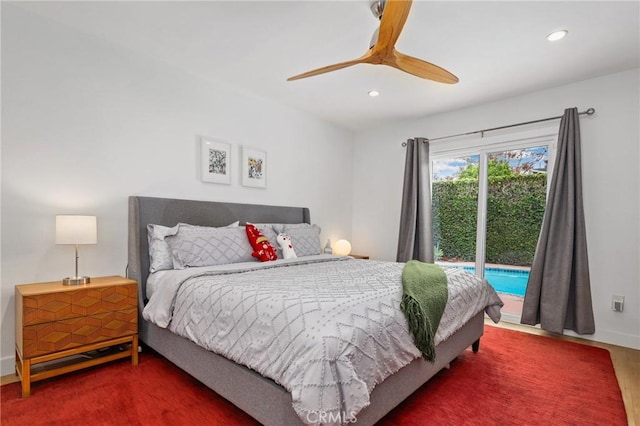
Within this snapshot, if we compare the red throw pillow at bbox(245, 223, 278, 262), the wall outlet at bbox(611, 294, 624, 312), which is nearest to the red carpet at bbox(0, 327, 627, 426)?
the wall outlet at bbox(611, 294, 624, 312)

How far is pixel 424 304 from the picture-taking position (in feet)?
5.89

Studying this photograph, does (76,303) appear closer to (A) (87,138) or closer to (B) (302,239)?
(A) (87,138)

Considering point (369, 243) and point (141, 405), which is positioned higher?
point (369, 243)

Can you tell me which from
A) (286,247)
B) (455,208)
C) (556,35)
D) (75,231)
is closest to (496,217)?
(455,208)

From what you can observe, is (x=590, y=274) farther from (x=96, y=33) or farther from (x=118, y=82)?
(x=96, y=33)

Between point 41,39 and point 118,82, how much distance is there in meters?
0.52

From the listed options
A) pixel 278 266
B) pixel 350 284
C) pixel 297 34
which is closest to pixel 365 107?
pixel 297 34

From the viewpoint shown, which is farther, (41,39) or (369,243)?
(369,243)

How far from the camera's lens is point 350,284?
1.96 metres

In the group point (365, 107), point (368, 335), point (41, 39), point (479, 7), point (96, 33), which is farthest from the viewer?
point (365, 107)

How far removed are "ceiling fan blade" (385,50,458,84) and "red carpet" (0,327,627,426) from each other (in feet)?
7.04

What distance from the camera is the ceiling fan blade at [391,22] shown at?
1587mm

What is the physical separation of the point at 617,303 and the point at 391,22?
331cm

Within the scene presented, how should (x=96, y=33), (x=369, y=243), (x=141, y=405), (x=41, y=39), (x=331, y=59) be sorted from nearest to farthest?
(x=141, y=405), (x=41, y=39), (x=96, y=33), (x=331, y=59), (x=369, y=243)
